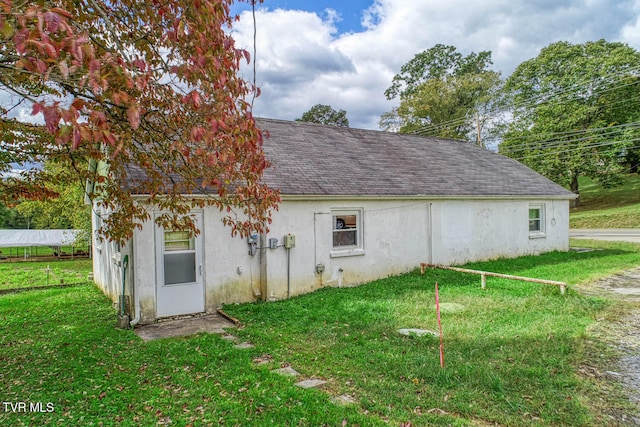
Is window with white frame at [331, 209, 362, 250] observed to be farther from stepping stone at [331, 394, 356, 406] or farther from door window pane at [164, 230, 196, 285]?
stepping stone at [331, 394, 356, 406]

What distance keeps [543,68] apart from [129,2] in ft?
135

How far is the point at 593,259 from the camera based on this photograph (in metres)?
14.6

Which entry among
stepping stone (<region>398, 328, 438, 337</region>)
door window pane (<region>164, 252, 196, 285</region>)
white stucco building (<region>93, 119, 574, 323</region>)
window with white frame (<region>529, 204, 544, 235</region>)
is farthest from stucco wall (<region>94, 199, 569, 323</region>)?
stepping stone (<region>398, 328, 438, 337</region>)

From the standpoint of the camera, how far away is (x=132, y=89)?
3.31 meters

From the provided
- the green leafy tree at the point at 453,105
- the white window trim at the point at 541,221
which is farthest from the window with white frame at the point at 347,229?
the green leafy tree at the point at 453,105

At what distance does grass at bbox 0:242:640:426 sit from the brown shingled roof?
350cm

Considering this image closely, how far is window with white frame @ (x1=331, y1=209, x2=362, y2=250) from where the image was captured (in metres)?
11.1

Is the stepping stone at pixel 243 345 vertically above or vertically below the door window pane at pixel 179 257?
below

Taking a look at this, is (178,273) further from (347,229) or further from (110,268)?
(347,229)

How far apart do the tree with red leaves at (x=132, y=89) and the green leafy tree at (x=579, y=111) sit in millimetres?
37005

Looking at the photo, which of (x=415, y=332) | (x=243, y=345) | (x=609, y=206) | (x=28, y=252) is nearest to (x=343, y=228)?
(x=415, y=332)

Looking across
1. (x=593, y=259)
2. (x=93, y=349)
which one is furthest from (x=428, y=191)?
(x=93, y=349)

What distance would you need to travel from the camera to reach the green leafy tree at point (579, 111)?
1278 inches

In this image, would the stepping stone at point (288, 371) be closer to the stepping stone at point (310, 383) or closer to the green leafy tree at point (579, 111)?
the stepping stone at point (310, 383)
